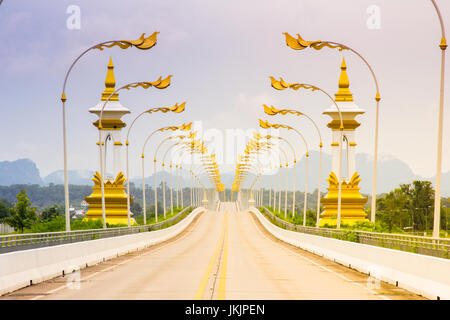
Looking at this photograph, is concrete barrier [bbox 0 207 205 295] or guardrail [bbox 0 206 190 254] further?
guardrail [bbox 0 206 190 254]

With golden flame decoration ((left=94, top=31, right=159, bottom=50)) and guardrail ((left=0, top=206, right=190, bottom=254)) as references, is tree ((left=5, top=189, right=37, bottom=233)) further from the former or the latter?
golden flame decoration ((left=94, top=31, right=159, bottom=50))

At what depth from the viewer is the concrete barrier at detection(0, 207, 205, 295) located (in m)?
Result: 18.3

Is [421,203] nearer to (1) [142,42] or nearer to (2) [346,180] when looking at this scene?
(2) [346,180]

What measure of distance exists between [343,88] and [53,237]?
51372 mm

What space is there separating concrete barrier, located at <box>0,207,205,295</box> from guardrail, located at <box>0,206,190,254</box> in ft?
3.65

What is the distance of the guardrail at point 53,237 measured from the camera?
23.9 metres

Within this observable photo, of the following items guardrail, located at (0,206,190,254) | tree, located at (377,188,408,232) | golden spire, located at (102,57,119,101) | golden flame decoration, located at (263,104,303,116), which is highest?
golden spire, located at (102,57,119,101)

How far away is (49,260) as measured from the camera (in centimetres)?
2250

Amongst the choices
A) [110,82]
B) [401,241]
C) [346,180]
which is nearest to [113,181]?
[110,82]

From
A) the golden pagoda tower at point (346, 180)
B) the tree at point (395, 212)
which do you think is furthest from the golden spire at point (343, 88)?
the tree at point (395, 212)

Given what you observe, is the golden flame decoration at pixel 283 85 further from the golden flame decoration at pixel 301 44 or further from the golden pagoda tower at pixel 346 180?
the golden pagoda tower at pixel 346 180

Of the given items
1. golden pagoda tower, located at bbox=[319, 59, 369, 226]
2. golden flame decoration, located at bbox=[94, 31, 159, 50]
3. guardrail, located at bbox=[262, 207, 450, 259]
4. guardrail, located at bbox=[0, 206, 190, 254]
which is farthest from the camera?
golden pagoda tower, located at bbox=[319, 59, 369, 226]

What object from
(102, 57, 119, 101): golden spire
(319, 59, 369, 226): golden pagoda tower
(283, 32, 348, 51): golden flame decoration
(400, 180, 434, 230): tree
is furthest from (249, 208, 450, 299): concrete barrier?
(400, 180, 434, 230): tree
